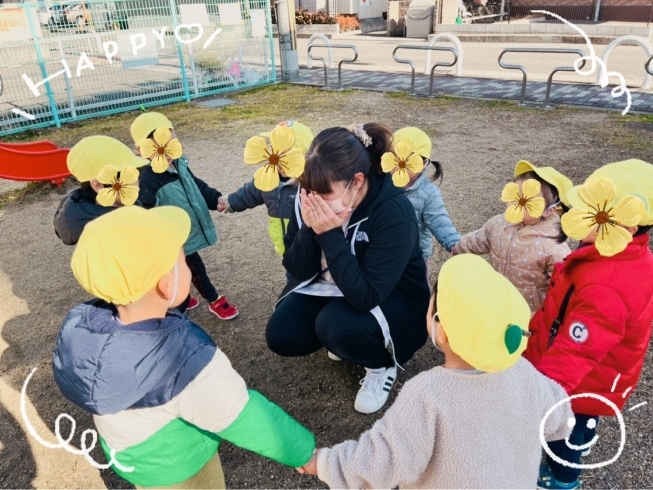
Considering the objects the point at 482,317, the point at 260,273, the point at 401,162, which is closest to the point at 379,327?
the point at 401,162

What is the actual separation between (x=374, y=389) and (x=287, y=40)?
926 centimetres

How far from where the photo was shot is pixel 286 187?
2787 millimetres

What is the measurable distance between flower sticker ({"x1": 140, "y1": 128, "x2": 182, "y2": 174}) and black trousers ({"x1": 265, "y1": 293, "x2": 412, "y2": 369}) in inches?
38.4

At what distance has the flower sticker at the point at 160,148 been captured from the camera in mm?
2713

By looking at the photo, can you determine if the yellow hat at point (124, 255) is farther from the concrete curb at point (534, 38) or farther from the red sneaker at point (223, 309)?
the concrete curb at point (534, 38)

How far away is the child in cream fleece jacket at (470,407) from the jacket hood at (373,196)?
94 centimetres

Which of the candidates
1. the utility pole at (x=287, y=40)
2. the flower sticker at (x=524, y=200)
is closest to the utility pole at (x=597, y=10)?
the utility pole at (x=287, y=40)

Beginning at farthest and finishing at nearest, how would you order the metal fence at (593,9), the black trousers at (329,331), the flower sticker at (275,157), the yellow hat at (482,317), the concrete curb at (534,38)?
1. the metal fence at (593,9)
2. the concrete curb at (534,38)
3. the black trousers at (329,331)
4. the flower sticker at (275,157)
5. the yellow hat at (482,317)

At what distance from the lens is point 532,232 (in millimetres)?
2260

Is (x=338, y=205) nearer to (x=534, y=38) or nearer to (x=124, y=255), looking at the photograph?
(x=124, y=255)

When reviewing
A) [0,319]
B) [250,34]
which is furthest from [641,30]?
[0,319]

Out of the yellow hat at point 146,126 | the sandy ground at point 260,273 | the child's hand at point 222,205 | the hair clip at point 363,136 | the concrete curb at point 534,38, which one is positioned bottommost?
the sandy ground at point 260,273

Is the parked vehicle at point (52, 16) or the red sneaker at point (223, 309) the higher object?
the parked vehicle at point (52, 16)

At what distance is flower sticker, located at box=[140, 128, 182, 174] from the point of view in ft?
8.90
